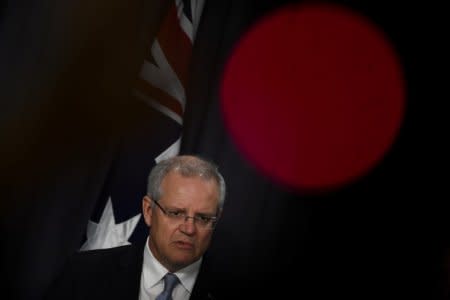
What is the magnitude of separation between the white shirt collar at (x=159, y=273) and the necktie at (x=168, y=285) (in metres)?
0.02

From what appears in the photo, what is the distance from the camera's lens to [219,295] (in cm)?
211

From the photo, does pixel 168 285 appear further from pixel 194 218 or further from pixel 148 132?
pixel 148 132

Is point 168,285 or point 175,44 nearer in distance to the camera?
point 168,285

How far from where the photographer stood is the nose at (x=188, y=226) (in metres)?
1.97

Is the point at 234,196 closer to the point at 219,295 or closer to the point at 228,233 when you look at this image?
the point at 228,233

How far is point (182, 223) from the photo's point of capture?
6.52 feet

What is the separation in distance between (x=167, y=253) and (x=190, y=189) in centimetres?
22

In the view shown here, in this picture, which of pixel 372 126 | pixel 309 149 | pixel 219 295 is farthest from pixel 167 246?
pixel 372 126

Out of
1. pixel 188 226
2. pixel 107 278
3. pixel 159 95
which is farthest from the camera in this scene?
pixel 159 95

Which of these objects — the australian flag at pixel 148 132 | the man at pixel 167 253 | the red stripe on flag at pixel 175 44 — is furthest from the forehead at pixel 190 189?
the red stripe on flag at pixel 175 44

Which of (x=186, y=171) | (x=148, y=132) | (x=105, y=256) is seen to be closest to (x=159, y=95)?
(x=148, y=132)

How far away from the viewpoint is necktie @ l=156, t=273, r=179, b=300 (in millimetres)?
1996

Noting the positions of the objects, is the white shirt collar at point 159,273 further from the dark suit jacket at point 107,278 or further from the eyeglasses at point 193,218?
the eyeglasses at point 193,218

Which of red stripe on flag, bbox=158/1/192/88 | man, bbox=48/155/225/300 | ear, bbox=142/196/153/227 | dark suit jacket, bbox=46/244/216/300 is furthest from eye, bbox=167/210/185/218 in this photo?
red stripe on flag, bbox=158/1/192/88
